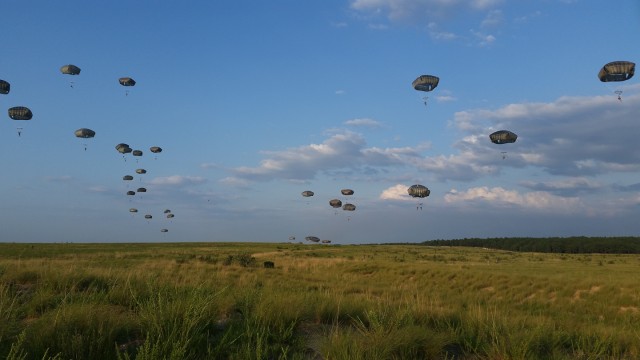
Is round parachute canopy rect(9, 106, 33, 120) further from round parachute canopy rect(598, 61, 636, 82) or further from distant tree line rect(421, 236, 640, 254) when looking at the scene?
distant tree line rect(421, 236, 640, 254)

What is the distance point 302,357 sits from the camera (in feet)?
18.3

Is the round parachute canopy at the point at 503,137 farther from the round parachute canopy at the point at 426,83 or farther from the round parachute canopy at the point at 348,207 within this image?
the round parachute canopy at the point at 348,207

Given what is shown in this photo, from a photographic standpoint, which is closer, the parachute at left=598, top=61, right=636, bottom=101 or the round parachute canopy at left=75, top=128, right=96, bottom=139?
the parachute at left=598, top=61, right=636, bottom=101

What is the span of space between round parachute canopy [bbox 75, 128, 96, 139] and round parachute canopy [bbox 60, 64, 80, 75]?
7.99 meters

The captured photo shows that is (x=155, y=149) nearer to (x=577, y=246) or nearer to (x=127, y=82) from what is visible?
(x=127, y=82)

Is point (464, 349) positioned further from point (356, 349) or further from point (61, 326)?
point (61, 326)

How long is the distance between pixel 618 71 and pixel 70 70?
191ft

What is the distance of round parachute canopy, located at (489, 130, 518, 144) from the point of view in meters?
50.3

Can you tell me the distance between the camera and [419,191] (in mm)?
62125

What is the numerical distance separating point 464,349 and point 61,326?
520cm

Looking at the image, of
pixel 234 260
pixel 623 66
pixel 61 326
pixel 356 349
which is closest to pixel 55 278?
pixel 61 326

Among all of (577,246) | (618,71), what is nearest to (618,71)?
(618,71)

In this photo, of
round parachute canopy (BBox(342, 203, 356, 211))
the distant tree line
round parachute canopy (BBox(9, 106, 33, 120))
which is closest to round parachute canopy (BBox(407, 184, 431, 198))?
round parachute canopy (BBox(342, 203, 356, 211))

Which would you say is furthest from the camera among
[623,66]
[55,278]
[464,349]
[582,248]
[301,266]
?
[582,248]
